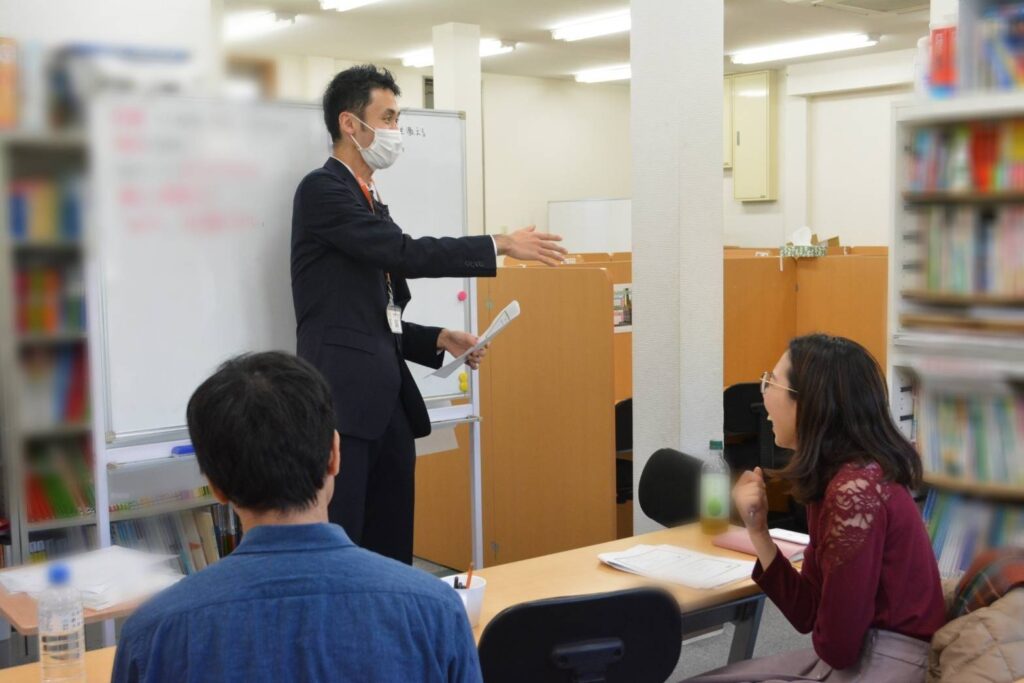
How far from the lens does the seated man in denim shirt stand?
109cm

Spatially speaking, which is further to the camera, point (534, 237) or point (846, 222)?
point (846, 222)

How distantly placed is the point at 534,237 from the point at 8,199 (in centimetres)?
118

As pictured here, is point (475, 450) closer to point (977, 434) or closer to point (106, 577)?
point (106, 577)

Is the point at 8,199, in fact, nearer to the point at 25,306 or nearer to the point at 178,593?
the point at 25,306

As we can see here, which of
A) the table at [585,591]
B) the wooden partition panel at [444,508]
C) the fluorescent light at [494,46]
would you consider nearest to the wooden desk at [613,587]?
the table at [585,591]

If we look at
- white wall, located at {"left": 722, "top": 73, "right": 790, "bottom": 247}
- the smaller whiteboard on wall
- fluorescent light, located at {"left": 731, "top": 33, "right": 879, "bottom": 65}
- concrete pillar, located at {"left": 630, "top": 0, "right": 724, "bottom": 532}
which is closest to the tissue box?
concrete pillar, located at {"left": 630, "top": 0, "right": 724, "bottom": 532}

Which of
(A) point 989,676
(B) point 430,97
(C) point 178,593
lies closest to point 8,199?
(C) point 178,593

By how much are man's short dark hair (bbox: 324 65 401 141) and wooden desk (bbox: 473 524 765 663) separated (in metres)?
1.24

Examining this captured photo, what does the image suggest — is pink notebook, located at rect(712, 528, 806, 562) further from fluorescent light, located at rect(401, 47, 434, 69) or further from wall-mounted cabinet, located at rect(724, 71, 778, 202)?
wall-mounted cabinet, located at rect(724, 71, 778, 202)

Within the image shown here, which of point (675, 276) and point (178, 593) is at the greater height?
point (675, 276)

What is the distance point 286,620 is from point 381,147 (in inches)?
71.8

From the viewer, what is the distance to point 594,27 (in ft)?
28.8

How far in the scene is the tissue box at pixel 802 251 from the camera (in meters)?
5.39

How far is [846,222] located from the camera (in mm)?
10461
